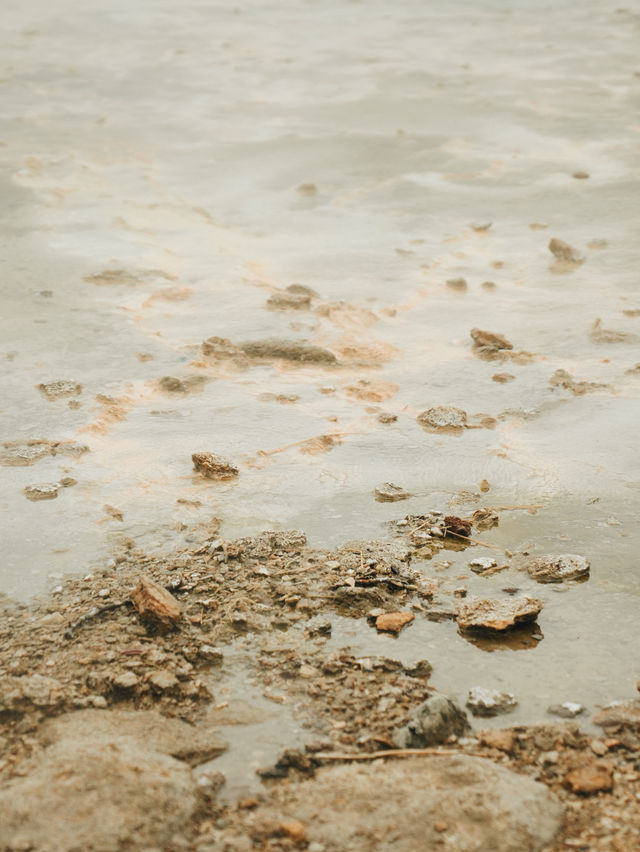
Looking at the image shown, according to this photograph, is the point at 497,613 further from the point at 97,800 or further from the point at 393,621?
the point at 97,800

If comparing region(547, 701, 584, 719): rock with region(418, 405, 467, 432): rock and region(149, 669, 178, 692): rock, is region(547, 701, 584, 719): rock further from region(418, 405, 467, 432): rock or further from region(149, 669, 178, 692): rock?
region(418, 405, 467, 432): rock

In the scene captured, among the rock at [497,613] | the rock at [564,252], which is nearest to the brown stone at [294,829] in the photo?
the rock at [497,613]

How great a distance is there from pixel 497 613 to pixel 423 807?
54 cm

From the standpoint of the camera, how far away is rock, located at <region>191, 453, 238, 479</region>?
7.81ft

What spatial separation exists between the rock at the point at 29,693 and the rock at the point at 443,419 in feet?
4.44

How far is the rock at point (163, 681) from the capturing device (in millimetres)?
1634

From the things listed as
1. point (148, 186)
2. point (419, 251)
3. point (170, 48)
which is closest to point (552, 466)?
point (419, 251)

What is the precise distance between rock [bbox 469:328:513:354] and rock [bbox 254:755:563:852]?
1815mm

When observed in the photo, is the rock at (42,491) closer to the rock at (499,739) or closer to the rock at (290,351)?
the rock at (290,351)

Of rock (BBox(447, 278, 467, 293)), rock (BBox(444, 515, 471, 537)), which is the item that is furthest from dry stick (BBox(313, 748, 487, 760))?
rock (BBox(447, 278, 467, 293))

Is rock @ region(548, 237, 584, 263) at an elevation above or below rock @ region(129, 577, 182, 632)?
above

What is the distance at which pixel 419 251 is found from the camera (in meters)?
3.99

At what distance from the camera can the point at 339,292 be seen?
11.8 feet

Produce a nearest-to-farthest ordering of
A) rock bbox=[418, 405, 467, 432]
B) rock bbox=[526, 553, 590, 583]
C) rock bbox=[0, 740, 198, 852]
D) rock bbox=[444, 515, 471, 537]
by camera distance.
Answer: rock bbox=[0, 740, 198, 852] → rock bbox=[526, 553, 590, 583] → rock bbox=[444, 515, 471, 537] → rock bbox=[418, 405, 467, 432]
